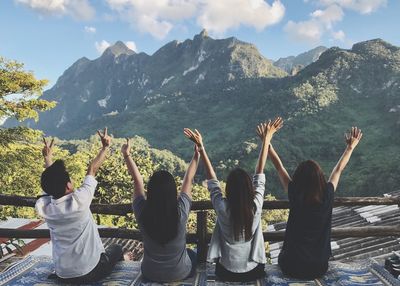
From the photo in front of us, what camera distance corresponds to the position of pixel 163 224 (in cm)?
378

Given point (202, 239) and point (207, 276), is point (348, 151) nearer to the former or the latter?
point (202, 239)

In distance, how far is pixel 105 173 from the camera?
2128 centimetres

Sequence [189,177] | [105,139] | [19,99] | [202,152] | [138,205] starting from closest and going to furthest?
1. [138,205]
2. [189,177]
3. [202,152]
4. [105,139]
5. [19,99]

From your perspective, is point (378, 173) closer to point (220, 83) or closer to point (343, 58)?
point (343, 58)

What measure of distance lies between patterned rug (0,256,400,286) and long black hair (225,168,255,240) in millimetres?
659

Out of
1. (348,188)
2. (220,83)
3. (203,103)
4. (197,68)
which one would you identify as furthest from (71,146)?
(197,68)

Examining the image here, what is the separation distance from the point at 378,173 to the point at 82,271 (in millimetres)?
56810

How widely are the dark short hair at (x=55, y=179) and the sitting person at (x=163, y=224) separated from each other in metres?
0.67

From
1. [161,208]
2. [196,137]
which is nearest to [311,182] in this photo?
[196,137]

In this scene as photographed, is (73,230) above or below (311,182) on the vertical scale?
below

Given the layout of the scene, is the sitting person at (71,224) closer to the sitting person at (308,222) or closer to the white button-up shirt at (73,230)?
the white button-up shirt at (73,230)

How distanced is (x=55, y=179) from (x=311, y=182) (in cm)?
237

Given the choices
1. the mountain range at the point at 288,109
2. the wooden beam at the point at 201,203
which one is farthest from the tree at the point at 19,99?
the mountain range at the point at 288,109

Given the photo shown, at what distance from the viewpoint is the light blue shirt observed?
158 inches
